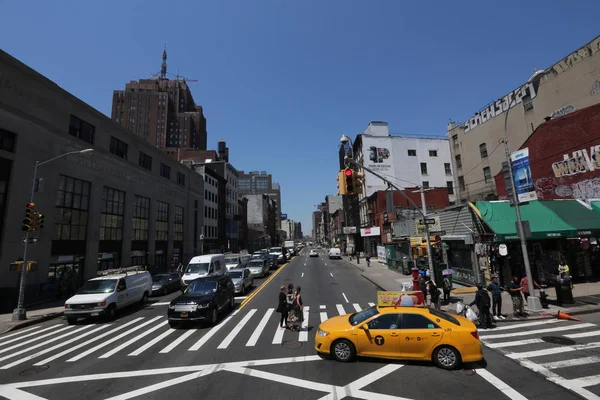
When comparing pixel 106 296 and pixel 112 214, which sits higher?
pixel 112 214

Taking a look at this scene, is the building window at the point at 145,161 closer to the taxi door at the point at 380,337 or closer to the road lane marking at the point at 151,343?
the road lane marking at the point at 151,343

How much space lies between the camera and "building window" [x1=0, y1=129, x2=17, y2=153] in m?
19.5

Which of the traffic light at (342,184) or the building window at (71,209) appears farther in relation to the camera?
the building window at (71,209)

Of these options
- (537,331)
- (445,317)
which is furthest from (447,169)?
(445,317)

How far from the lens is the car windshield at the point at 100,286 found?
15.1 metres

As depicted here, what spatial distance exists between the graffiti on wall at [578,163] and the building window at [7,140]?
42.5 m

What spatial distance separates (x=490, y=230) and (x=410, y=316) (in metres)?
13.1

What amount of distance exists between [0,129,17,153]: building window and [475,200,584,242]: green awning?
31.4 m

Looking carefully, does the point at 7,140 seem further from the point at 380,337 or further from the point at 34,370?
the point at 380,337

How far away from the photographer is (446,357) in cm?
775

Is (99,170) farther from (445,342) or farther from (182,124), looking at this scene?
(182,124)

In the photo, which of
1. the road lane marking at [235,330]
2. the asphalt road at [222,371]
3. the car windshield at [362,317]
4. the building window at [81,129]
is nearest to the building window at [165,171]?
the building window at [81,129]

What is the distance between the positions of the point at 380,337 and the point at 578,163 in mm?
27003

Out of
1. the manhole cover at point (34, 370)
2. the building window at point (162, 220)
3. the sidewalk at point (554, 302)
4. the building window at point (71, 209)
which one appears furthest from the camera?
the building window at point (162, 220)
